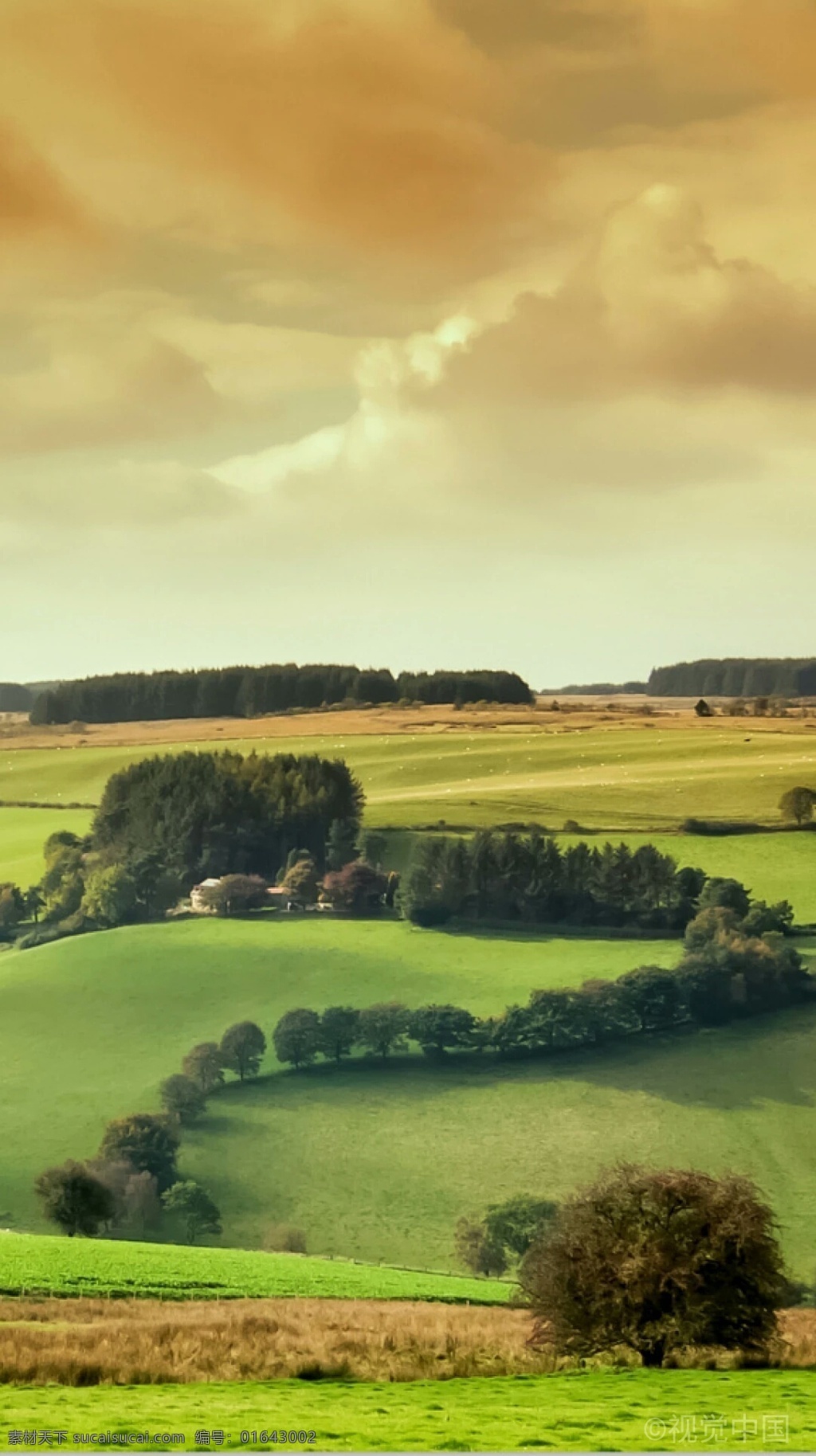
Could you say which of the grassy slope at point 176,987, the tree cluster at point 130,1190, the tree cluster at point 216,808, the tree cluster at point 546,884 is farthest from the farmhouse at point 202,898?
the tree cluster at point 130,1190

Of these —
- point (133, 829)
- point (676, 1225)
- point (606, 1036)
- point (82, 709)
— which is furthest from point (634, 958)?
point (676, 1225)

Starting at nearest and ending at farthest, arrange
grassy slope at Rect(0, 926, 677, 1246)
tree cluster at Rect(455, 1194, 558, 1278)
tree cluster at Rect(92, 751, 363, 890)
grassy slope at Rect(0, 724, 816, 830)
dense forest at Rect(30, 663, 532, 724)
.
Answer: tree cluster at Rect(455, 1194, 558, 1278) < grassy slope at Rect(0, 926, 677, 1246) < grassy slope at Rect(0, 724, 816, 830) < tree cluster at Rect(92, 751, 363, 890) < dense forest at Rect(30, 663, 532, 724)

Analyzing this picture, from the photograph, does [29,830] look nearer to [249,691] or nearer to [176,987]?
[249,691]

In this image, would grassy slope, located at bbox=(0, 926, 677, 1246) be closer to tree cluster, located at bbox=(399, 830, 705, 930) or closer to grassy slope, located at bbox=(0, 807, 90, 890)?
tree cluster, located at bbox=(399, 830, 705, 930)

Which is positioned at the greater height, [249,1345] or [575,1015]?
[249,1345]

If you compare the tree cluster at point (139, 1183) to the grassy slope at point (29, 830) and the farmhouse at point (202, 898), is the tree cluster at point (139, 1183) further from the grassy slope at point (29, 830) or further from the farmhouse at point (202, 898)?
the grassy slope at point (29, 830)

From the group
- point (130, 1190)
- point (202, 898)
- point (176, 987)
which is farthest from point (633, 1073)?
point (202, 898)

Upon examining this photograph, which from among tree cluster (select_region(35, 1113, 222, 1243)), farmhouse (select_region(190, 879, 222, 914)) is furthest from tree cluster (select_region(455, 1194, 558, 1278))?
farmhouse (select_region(190, 879, 222, 914))

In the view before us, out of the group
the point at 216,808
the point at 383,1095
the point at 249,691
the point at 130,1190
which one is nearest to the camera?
the point at 130,1190
